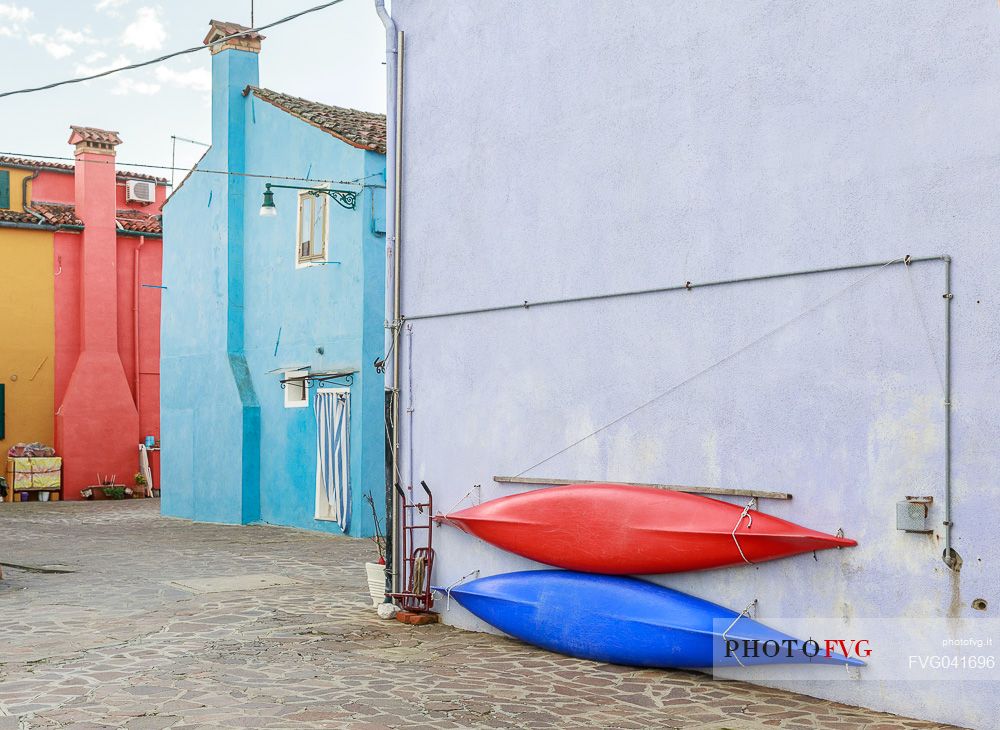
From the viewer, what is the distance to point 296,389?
1867 cm

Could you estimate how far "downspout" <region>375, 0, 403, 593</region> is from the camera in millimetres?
9602

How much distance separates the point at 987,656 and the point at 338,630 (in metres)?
5.00

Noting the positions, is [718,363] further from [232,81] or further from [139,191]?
[139,191]

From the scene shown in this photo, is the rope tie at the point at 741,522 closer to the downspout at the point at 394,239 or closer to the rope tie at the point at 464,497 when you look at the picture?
the rope tie at the point at 464,497

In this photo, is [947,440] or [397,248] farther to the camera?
[397,248]

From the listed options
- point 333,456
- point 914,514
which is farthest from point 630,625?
point 333,456

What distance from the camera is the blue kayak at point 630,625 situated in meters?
6.70

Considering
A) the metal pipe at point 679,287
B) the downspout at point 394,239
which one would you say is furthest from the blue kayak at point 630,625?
the metal pipe at point 679,287

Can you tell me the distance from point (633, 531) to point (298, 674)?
2415mm

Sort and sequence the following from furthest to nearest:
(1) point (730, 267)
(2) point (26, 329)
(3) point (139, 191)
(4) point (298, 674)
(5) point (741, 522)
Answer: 1. (3) point (139, 191)
2. (2) point (26, 329)
3. (4) point (298, 674)
4. (1) point (730, 267)
5. (5) point (741, 522)

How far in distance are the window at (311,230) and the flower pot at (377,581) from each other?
8829mm

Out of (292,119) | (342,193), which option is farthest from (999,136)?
(292,119)

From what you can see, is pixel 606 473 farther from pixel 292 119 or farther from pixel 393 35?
pixel 292 119

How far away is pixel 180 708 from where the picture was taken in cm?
642
